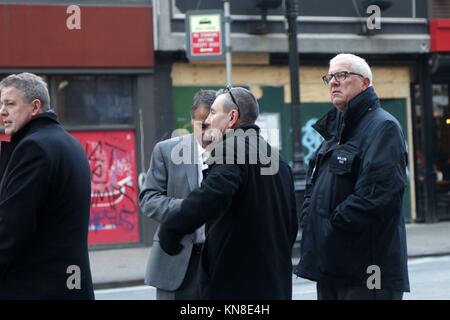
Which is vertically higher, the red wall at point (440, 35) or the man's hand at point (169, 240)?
the red wall at point (440, 35)

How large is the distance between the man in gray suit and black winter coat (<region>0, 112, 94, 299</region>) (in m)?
0.93

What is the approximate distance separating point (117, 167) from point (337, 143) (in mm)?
11480

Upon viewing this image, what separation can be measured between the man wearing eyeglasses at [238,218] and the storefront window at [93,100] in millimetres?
11434

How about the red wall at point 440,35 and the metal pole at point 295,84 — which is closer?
the metal pole at point 295,84

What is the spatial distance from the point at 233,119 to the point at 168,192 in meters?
1.17

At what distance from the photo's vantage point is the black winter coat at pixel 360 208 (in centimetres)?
436

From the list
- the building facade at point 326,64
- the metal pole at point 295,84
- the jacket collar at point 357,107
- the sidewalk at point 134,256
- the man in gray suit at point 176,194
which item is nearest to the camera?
the jacket collar at point 357,107

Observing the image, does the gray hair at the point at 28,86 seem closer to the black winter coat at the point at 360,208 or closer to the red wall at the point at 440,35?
the black winter coat at the point at 360,208

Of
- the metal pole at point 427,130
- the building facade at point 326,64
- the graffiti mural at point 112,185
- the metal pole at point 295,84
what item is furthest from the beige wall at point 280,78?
the metal pole at point 295,84

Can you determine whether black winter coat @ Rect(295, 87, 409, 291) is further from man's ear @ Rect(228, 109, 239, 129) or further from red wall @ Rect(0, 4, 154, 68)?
red wall @ Rect(0, 4, 154, 68)

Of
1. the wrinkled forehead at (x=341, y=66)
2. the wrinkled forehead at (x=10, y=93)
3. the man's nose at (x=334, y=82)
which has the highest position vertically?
the wrinkled forehead at (x=341, y=66)

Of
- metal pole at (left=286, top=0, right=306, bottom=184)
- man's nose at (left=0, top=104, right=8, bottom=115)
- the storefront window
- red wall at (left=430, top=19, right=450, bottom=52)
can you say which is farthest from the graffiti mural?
man's nose at (left=0, top=104, right=8, bottom=115)
